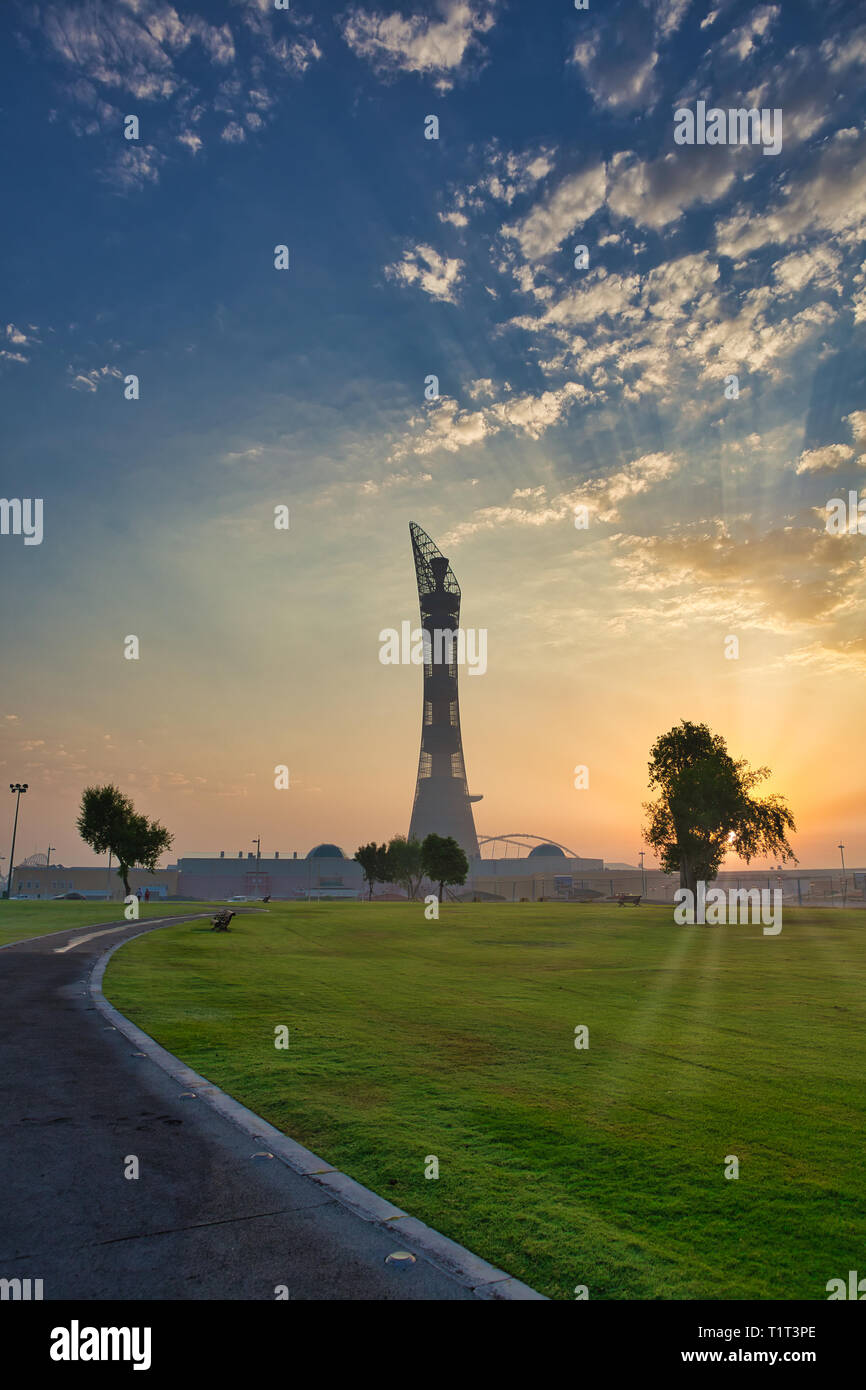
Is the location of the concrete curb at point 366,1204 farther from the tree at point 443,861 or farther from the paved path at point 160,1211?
the tree at point 443,861

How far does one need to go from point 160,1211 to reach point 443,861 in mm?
89019

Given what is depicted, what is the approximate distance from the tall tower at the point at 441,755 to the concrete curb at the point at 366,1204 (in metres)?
136

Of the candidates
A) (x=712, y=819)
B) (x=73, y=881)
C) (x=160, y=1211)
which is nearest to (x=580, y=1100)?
(x=160, y=1211)

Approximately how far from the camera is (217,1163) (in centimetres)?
624

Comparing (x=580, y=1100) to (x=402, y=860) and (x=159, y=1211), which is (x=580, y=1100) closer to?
(x=159, y=1211)

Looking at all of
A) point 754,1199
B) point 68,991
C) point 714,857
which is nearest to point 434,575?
point 714,857

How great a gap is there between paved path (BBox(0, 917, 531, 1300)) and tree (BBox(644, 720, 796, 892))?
50065mm

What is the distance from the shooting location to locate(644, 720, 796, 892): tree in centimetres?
5391

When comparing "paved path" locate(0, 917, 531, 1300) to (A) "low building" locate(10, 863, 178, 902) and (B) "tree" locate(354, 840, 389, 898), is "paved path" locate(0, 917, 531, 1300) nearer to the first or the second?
(B) "tree" locate(354, 840, 389, 898)

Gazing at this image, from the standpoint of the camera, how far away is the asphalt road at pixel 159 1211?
4.33 meters

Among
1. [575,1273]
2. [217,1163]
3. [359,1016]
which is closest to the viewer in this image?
[575,1273]
